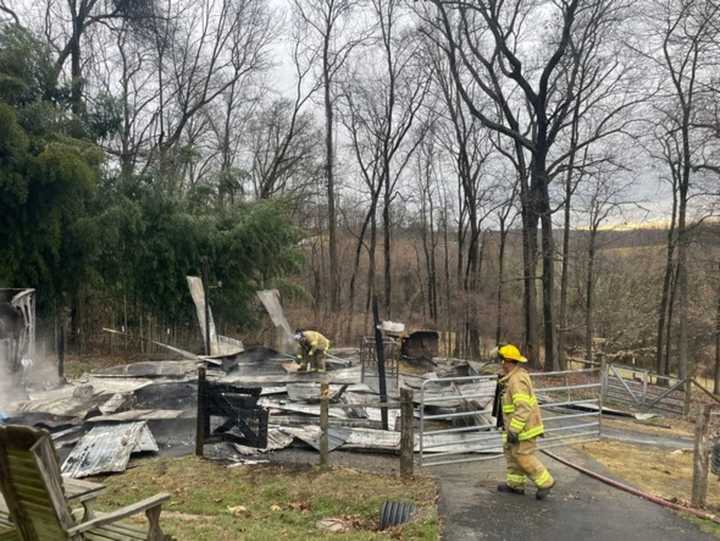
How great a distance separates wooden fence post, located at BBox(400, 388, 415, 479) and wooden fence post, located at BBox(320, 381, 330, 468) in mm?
943

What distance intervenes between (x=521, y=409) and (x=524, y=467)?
2.01 ft

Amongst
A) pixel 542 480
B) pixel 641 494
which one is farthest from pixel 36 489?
pixel 641 494

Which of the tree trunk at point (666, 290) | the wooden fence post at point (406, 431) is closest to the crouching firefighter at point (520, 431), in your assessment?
the wooden fence post at point (406, 431)

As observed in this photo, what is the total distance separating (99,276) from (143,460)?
11.4m

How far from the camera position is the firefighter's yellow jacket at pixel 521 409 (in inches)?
237

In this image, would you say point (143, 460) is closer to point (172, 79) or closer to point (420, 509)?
point (420, 509)

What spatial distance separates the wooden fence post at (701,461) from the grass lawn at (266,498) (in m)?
2.74

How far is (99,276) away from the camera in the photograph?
57.0 ft

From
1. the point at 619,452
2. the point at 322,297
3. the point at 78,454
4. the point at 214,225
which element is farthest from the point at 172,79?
the point at 619,452

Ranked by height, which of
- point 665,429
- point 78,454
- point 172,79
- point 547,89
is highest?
point 172,79

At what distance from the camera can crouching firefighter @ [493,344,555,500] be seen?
6031mm

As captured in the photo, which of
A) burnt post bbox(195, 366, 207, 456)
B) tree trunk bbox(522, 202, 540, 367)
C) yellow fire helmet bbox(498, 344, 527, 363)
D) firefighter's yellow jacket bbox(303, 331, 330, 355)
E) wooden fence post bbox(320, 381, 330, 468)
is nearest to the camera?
yellow fire helmet bbox(498, 344, 527, 363)

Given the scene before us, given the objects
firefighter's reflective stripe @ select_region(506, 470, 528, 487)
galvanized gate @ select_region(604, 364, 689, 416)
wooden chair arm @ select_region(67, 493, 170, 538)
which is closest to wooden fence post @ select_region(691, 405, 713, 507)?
firefighter's reflective stripe @ select_region(506, 470, 528, 487)

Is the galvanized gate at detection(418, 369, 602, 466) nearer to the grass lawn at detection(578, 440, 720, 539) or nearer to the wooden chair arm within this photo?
the grass lawn at detection(578, 440, 720, 539)
